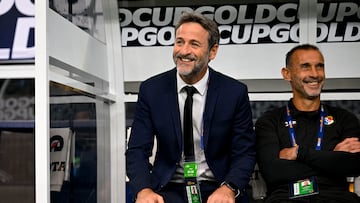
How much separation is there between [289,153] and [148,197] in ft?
2.85

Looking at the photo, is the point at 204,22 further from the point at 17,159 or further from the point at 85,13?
the point at 17,159

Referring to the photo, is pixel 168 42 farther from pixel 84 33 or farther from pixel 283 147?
pixel 283 147

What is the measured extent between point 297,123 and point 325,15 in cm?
115

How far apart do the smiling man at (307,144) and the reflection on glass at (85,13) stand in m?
1.30

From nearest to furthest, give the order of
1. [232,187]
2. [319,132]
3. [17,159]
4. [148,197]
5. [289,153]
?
[148,197]
[232,187]
[289,153]
[319,132]
[17,159]

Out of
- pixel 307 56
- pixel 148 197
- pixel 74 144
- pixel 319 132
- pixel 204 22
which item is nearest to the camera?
pixel 148 197

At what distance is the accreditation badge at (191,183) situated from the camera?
2766 mm

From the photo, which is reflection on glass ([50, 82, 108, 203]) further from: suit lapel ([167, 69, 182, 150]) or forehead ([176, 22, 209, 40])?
forehead ([176, 22, 209, 40])

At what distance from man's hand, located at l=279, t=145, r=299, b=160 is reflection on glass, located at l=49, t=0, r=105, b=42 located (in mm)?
1465

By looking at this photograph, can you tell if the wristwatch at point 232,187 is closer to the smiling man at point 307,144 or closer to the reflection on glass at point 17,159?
the smiling man at point 307,144

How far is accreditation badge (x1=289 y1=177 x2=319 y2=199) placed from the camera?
2.88 m

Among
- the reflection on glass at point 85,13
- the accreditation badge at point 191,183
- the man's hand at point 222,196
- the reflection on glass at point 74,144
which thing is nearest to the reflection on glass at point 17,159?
the reflection on glass at point 74,144

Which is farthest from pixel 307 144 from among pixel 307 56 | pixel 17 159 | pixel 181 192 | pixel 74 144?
pixel 17 159

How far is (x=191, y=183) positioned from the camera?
2.79 m
